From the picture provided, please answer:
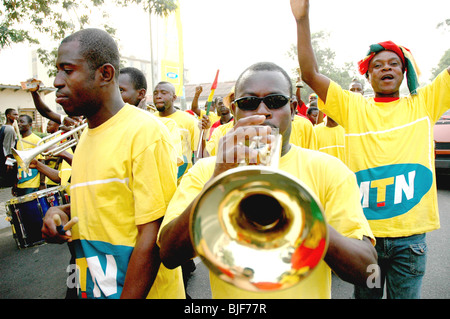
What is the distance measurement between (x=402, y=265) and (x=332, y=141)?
2045 millimetres

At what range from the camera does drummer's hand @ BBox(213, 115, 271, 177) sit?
44.0 inches

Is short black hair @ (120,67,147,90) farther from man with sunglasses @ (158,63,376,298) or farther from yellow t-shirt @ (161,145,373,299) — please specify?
yellow t-shirt @ (161,145,373,299)

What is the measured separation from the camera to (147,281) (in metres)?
1.52

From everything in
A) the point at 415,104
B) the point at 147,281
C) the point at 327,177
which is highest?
the point at 415,104

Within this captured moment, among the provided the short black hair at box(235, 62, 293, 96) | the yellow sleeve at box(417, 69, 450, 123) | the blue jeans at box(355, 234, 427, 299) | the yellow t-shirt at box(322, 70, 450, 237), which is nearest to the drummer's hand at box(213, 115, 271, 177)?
the short black hair at box(235, 62, 293, 96)

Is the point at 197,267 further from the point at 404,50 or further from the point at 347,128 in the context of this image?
the point at 404,50

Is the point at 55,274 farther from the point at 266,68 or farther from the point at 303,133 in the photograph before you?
the point at 266,68

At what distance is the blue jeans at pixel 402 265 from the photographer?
7.00 feet

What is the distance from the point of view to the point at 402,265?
2.16 meters

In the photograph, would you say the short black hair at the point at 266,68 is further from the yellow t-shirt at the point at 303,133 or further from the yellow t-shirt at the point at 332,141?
the yellow t-shirt at the point at 332,141

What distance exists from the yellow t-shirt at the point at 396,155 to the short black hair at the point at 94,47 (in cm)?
159

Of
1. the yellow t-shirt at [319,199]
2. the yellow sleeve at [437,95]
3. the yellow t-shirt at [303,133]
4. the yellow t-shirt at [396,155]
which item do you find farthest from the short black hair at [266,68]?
the yellow t-shirt at [303,133]

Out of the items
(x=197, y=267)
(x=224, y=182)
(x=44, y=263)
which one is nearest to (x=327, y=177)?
(x=224, y=182)
